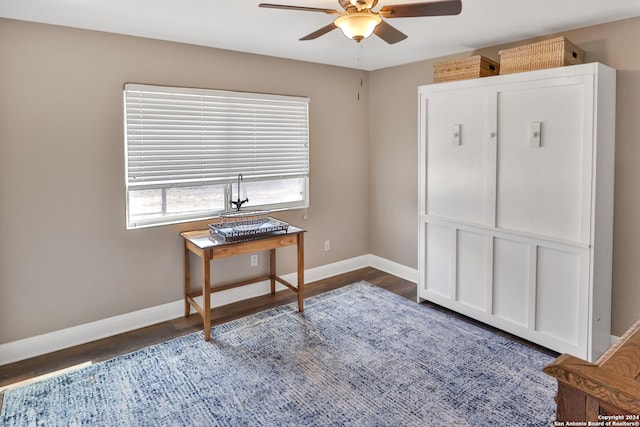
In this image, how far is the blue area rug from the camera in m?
2.31

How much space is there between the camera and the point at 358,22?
2082 mm

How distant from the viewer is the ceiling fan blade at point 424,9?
6.32 ft

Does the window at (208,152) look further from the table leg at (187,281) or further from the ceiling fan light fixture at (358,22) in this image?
the ceiling fan light fixture at (358,22)

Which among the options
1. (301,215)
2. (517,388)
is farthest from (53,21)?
(517,388)

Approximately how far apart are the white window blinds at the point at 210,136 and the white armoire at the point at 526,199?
1329mm

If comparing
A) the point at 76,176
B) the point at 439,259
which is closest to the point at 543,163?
the point at 439,259

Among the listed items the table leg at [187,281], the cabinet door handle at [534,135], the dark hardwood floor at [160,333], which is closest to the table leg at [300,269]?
the dark hardwood floor at [160,333]

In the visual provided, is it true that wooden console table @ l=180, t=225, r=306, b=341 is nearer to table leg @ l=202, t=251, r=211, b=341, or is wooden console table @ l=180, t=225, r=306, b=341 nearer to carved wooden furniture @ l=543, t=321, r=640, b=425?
table leg @ l=202, t=251, r=211, b=341

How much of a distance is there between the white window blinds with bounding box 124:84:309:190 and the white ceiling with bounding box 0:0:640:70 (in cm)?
48

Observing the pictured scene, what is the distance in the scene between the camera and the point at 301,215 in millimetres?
4383

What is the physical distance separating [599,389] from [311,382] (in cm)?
193

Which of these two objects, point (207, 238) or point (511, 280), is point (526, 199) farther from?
point (207, 238)

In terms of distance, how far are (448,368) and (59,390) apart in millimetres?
2517

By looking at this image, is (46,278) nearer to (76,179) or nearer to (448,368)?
(76,179)
